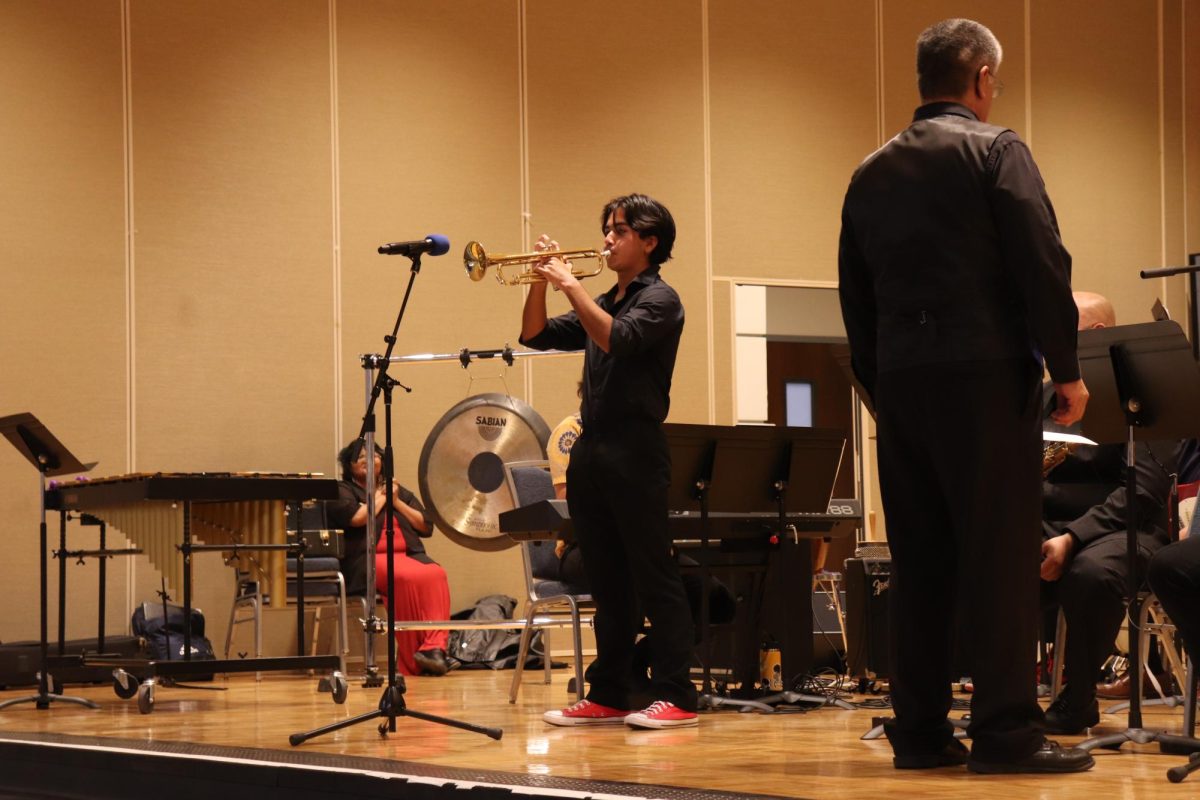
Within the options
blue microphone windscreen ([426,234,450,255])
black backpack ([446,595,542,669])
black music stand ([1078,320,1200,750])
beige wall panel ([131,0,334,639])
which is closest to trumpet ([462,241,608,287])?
blue microphone windscreen ([426,234,450,255])

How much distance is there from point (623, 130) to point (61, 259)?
3.43 metres

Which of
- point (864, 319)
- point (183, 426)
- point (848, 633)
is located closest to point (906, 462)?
point (864, 319)

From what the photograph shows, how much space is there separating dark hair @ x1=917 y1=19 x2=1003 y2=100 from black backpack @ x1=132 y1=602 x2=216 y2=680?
16.6 ft

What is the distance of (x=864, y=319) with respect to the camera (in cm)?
342

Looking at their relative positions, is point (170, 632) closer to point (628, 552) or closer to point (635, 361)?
point (628, 552)

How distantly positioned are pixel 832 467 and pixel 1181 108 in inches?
259

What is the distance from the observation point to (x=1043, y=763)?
121 inches

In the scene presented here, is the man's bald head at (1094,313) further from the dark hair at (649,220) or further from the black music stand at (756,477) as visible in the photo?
the dark hair at (649,220)

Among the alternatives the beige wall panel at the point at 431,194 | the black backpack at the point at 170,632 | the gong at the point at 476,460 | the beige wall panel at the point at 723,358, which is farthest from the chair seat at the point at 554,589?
the beige wall panel at the point at 723,358

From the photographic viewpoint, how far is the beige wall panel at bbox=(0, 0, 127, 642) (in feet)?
25.8

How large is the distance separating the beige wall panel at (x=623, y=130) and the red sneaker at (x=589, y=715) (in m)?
4.68

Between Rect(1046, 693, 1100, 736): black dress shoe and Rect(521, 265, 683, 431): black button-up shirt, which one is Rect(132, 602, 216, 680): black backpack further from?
Rect(1046, 693, 1100, 736): black dress shoe

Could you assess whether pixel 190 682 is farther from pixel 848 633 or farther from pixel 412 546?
pixel 848 633

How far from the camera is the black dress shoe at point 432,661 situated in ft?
24.6
